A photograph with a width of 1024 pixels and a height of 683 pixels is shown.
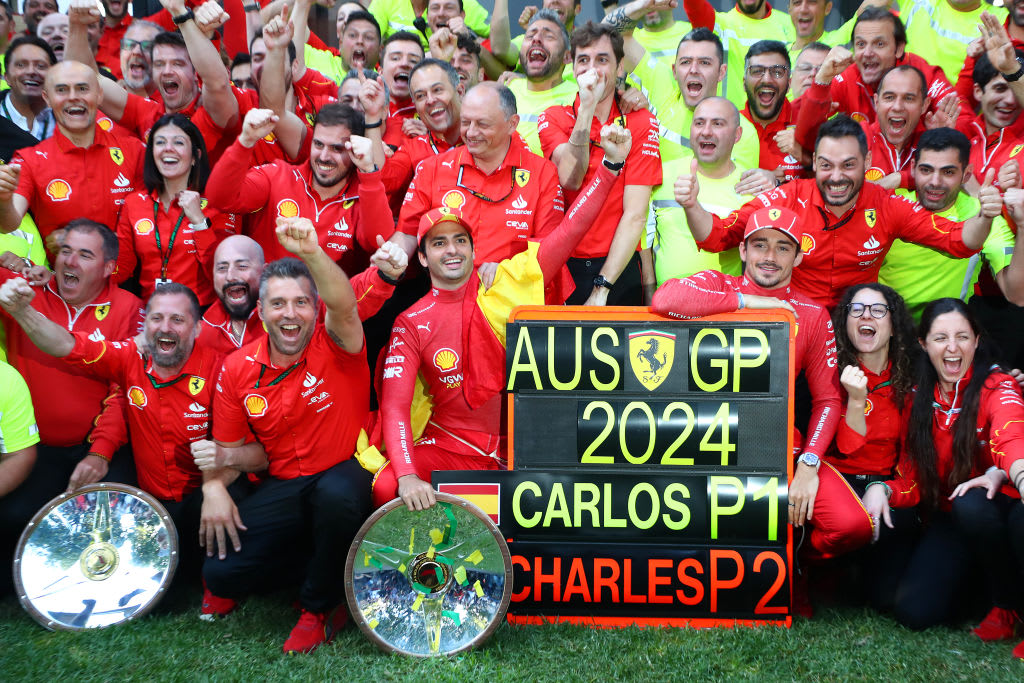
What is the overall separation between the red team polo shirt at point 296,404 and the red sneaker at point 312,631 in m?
0.71

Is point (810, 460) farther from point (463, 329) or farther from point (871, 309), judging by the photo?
point (463, 329)

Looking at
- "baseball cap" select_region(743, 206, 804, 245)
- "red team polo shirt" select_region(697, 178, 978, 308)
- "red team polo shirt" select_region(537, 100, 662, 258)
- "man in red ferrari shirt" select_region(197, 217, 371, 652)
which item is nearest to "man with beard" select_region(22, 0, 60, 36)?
"man in red ferrari shirt" select_region(197, 217, 371, 652)

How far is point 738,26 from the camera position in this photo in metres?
7.96

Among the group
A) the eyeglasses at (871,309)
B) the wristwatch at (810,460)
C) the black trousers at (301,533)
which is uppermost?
the eyeglasses at (871,309)

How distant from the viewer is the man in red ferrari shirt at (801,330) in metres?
4.86

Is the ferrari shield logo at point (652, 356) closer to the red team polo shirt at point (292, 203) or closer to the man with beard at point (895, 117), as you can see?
the red team polo shirt at point (292, 203)

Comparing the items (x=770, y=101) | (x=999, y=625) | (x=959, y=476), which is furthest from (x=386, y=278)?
(x=999, y=625)

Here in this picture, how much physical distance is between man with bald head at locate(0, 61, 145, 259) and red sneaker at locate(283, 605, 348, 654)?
8.88 feet

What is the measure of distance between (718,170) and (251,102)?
3.02 metres

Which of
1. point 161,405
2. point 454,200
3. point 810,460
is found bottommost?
point 810,460

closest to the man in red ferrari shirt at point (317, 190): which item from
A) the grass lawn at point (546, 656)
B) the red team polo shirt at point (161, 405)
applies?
the red team polo shirt at point (161, 405)

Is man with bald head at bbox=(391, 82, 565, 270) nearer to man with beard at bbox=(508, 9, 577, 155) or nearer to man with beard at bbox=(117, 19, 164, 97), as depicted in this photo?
man with beard at bbox=(508, 9, 577, 155)

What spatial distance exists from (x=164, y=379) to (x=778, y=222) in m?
3.26

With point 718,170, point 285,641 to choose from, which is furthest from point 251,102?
point 285,641
